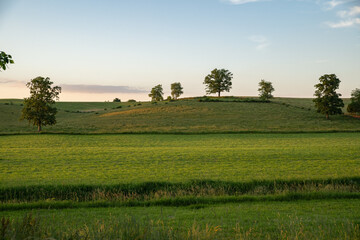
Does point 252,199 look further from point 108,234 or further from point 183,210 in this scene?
point 108,234

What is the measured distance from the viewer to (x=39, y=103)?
47.0 meters

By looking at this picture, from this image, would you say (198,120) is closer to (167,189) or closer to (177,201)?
(167,189)

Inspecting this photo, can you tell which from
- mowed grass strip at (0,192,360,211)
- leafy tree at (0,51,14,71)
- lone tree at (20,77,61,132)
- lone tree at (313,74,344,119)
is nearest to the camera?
leafy tree at (0,51,14,71)

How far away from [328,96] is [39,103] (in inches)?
2462

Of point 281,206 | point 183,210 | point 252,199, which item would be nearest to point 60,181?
point 183,210

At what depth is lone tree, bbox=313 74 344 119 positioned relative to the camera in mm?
63344

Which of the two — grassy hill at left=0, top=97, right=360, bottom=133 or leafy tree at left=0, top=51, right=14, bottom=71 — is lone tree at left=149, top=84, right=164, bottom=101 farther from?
leafy tree at left=0, top=51, right=14, bottom=71

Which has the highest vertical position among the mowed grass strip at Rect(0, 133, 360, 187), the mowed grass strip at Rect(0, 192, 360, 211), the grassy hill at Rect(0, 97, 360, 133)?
the grassy hill at Rect(0, 97, 360, 133)

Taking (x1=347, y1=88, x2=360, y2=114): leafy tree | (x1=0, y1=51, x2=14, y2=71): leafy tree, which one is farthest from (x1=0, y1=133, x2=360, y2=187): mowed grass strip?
(x1=347, y1=88, x2=360, y2=114): leafy tree

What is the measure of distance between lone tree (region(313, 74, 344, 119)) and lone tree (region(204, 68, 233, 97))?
171ft

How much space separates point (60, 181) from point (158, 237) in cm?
1204

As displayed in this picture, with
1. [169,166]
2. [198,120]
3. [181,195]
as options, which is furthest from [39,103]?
[181,195]

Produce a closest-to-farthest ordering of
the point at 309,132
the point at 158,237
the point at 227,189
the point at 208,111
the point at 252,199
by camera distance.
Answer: the point at 158,237 < the point at 252,199 < the point at 227,189 < the point at 309,132 < the point at 208,111

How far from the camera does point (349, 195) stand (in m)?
11.5
